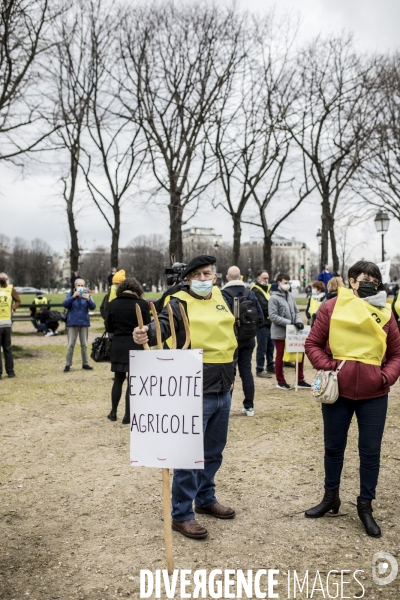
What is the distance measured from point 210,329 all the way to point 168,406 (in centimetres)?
79

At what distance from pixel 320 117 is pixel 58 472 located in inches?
793

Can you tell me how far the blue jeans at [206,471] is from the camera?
14.3 feet

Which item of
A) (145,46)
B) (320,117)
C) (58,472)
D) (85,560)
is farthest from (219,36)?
(85,560)

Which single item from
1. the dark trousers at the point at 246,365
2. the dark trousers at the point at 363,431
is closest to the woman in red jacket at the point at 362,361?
the dark trousers at the point at 363,431

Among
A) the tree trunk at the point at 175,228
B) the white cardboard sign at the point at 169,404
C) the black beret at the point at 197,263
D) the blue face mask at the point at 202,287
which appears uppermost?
the tree trunk at the point at 175,228

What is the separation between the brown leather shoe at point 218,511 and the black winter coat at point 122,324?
3263mm

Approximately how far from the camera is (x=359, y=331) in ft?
14.4

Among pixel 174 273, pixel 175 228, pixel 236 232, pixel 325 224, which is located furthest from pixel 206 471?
pixel 325 224

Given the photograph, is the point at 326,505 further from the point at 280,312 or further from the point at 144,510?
the point at 280,312

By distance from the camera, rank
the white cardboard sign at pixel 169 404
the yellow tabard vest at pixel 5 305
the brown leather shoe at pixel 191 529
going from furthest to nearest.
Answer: the yellow tabard vest at pixel 5 305
the brown leather shoe at pixel 191 529
the white cardboard sign at pixel 169 404

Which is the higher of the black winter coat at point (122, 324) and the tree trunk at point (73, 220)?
the tree trunk at point (73, 220)

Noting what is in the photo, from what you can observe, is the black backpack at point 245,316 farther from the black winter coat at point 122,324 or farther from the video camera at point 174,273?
the video camera at point 174,273

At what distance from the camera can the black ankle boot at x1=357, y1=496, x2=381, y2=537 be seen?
14.3 feet

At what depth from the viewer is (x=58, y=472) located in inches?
235
